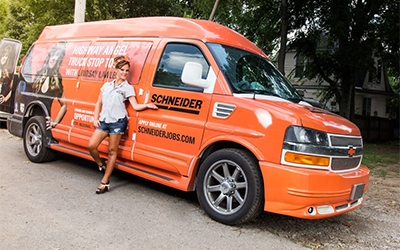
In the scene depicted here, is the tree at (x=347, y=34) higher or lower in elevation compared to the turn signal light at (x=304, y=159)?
higher

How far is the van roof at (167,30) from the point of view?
15.6 ft

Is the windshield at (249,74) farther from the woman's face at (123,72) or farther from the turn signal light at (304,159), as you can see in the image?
the woman's face at (123,72)

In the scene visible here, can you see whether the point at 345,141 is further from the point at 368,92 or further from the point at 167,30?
the point at 368,92

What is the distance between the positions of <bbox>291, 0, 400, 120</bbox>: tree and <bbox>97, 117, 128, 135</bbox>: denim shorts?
10210 mm

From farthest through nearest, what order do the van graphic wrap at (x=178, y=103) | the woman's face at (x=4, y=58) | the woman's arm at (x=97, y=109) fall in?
the woman's face at (x=4, y=58) → the woman's arm at (x=97, y=109) → the van graphic wrap at (x=178, y=103)

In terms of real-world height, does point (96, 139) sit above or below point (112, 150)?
above

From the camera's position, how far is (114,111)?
4855 millimetres

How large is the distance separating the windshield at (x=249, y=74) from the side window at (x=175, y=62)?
0.24 m

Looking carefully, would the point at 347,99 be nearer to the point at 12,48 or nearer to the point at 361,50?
the point at 361,50

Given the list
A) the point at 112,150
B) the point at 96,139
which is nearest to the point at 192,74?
the point at 112,150

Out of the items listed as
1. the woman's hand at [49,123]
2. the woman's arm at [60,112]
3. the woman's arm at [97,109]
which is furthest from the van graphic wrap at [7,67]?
the woman's arm at [97,109]

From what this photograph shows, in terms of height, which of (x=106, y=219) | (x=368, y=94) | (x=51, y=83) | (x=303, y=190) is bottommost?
(x=106, y=219)

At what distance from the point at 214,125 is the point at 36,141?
394cm

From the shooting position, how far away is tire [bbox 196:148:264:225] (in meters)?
3.86
